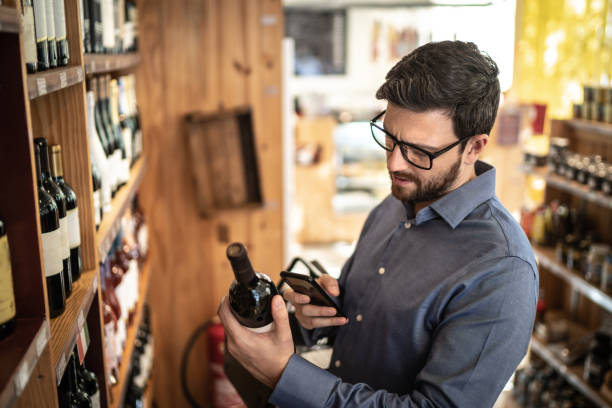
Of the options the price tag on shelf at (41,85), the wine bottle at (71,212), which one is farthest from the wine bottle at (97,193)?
the price tag on shelf at (41,85)

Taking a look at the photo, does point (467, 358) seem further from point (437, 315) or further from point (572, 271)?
point (572, 271)

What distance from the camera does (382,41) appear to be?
9.62m

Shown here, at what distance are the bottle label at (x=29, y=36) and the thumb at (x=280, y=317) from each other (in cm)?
74

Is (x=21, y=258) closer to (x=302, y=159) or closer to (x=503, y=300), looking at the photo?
(x=503, y=300)

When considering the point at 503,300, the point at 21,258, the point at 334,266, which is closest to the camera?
the point at 21,258

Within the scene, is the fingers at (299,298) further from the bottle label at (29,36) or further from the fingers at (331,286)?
the bottle label at (29,36)

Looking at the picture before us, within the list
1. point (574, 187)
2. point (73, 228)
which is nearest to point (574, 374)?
point (574, 187)

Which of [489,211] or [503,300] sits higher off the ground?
[489,211]

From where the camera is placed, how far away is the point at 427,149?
1.53m

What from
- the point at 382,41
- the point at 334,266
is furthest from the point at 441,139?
the point at 382,41

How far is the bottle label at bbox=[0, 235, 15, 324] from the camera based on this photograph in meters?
0.94

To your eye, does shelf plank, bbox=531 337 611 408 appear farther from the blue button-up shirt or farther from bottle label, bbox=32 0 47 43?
bottle label, bbox=32 0 47 43

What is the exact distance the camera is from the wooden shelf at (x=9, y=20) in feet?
2.80

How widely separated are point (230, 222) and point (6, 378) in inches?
116
